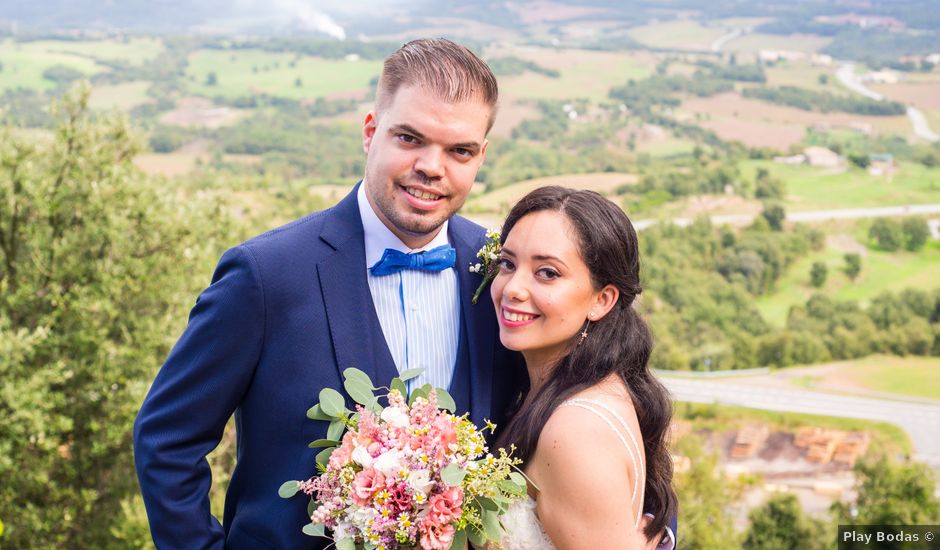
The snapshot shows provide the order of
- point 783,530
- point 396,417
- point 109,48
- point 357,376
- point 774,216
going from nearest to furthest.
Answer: point 396,417, point 357,376, point 783,530, point 774,216, point 109,48

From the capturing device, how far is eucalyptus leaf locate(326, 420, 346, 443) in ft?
11.0

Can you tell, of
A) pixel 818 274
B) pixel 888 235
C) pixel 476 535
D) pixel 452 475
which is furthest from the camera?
pixel 888 235

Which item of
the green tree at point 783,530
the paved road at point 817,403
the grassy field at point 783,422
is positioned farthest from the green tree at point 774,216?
the green tree at point 783,530

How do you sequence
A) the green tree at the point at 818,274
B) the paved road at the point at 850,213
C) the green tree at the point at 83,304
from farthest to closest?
the paved road at the point at 850,213, the green tree at the point at 818,274, the green tree at the point at 83,304

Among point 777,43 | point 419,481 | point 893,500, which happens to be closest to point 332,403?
point 419,481

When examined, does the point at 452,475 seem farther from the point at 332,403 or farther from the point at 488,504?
the point at 332,403

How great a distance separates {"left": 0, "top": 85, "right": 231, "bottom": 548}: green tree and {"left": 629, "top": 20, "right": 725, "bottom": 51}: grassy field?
162 metres

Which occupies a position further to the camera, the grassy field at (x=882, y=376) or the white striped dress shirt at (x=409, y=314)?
the grassy field at (x=882, y=376)

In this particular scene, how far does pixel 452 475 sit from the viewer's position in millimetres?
3043

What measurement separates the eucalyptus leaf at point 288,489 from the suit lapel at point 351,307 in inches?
18.2

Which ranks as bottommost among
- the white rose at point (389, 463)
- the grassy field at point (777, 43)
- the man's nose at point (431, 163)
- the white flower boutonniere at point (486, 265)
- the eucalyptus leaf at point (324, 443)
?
the grassy field at point (777, 43)

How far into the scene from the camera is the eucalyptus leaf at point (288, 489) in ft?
11.0

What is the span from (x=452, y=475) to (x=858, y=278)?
8450cm

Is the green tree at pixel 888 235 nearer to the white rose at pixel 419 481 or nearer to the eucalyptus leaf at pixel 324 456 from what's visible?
the eucalyptus leaf at pixel 324 456
